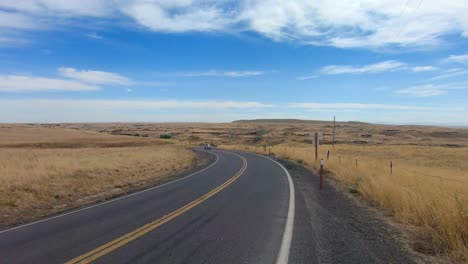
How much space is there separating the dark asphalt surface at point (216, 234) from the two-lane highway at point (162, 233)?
16 millimetres

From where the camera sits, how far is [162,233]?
25.5ft

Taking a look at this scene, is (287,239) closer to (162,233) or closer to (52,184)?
(162,233)

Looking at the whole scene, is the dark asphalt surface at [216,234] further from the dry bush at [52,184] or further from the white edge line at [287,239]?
the dry bush at [52,184]

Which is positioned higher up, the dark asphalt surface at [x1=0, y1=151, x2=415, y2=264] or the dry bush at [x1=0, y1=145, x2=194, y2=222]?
the dark asphalt surface at [x1=0, y1=151, x2=415, y2=264]

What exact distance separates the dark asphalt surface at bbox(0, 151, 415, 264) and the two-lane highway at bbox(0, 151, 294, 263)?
16mm

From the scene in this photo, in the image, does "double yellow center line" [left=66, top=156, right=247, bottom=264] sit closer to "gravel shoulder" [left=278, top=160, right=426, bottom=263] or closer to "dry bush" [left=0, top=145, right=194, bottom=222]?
"gravel shoulder" [left=278, top=160, right=426, bottom=263]

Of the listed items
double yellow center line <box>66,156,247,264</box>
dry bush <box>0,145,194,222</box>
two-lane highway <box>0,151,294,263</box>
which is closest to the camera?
double yellow center line <box>66,156,247,264</box>

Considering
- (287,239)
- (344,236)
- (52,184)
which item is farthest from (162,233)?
(52,184)

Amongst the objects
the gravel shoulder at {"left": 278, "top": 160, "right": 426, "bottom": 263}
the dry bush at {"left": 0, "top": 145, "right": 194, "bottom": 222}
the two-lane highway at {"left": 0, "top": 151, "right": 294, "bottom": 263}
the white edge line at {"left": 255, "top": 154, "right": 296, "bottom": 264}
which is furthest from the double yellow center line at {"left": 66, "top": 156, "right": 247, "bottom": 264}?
the dry bush at {"left": 0, "top": 145, "right": 194, "bottom": 222}

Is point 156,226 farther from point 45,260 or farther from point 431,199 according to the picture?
point 431,199

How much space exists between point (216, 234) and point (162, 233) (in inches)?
42.6

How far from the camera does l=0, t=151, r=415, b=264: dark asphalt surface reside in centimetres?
632

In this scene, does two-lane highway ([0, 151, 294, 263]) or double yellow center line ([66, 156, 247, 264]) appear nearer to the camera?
double yellow center line ([66, 156, 247, 264])

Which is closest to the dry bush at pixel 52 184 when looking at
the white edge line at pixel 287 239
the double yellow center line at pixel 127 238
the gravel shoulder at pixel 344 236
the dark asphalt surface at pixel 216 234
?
the dark asphalt surface at pixel 216 234
